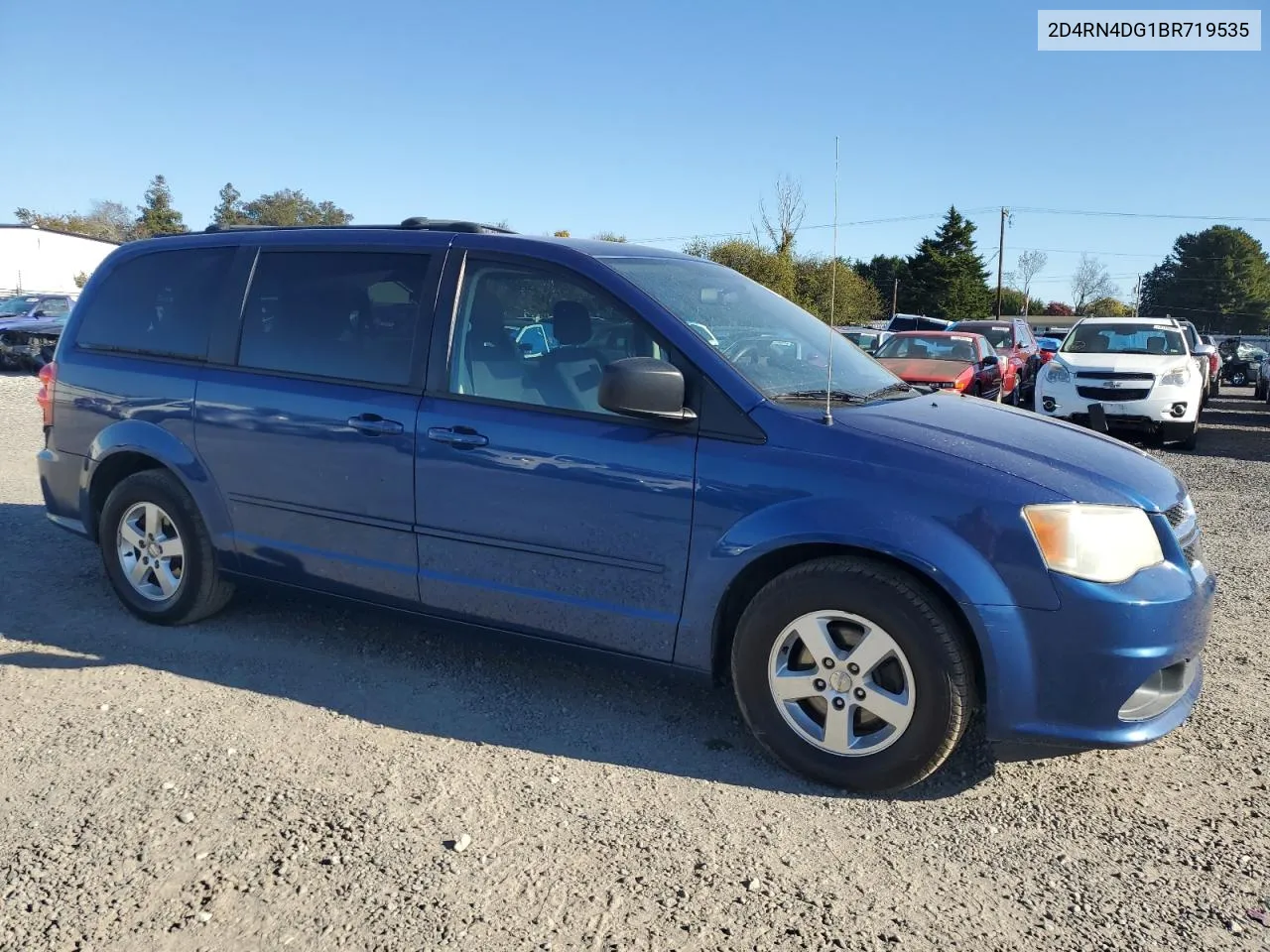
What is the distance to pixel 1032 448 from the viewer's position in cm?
337

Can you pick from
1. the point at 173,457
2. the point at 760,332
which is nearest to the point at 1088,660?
the point at 760,332

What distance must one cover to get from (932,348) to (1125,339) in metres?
2.59

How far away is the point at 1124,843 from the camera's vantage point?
2.93m

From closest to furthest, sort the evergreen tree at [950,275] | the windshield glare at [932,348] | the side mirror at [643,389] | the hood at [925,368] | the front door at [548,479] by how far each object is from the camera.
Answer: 1. the side mirror at [643,389]
2. the front door at [548,479]
3. the hood at [925,368]
4. the windshield glare at [932,348]
5. the evergreen tree at [950,275]

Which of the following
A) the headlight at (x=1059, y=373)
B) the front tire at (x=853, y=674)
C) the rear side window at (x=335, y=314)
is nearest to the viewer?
the front tire at (x=853, y=674)

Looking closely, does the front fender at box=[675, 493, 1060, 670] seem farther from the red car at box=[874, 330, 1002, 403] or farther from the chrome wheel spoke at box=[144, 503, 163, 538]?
the red car at box=[874, 330, 1002, 403]

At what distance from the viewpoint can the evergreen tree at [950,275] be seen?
226 ft

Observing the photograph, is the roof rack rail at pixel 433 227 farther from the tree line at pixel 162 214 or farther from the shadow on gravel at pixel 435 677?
the tree line at pixel 162 214

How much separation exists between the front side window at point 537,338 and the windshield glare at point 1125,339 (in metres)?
11.5

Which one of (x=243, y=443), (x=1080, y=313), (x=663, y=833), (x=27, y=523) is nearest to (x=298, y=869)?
(x=663, y=833)

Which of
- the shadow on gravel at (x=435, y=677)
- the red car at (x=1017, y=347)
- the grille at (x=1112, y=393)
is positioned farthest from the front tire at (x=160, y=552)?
the red car at (x=1017, y=347)

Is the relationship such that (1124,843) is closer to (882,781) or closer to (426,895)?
(882,781)

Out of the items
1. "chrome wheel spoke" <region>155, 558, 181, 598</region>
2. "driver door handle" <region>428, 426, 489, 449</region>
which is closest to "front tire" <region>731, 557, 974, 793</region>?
"driver door handle" <region>428, 426, 489, 449</region>

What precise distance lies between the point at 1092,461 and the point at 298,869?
9.39ft
